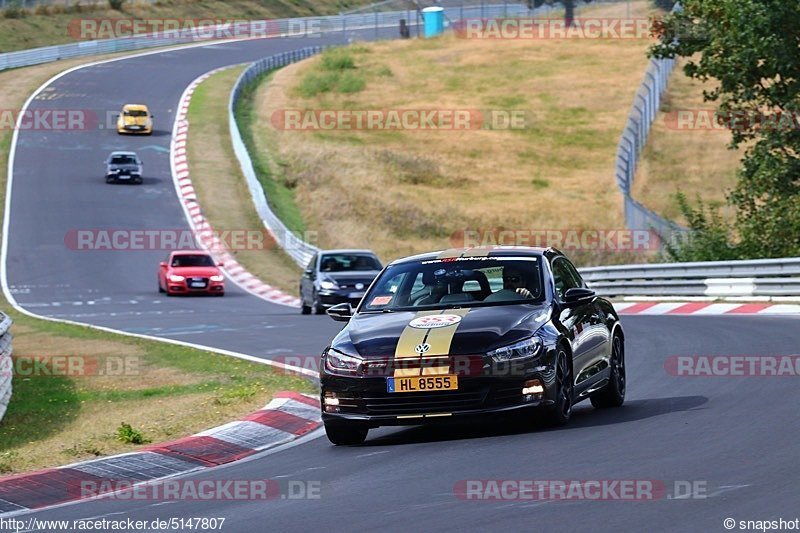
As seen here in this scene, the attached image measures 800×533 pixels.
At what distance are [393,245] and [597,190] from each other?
12.1 metres

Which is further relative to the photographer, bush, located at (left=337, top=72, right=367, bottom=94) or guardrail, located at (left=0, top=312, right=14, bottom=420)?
bush, located at (left=337, top=72, right=367, bottom=94)

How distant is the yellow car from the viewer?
62.6m

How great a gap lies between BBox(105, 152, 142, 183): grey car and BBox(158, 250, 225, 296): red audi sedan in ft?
53.7

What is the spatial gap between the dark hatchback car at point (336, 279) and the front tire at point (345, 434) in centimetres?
1722

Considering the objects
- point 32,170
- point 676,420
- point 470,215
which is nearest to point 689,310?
point 676,420

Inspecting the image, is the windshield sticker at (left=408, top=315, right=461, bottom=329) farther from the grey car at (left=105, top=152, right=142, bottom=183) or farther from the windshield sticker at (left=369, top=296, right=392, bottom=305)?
the grey car at (left=105, top=152, right=142, bottom=183)

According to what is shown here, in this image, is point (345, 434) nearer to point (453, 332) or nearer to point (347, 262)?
point (453, 332)

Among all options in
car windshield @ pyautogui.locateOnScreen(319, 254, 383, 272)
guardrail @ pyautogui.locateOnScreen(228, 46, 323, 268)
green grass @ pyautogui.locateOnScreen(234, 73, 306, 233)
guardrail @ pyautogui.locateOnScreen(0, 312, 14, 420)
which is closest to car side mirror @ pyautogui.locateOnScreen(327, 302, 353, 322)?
guardrail @ pyautogui.locateOnScreen(0, 312, 14, 420)

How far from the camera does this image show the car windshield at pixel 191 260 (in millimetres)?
37719

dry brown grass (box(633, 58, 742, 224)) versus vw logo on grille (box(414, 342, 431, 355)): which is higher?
vw logo on grille (box(414, 342, 431, 355))

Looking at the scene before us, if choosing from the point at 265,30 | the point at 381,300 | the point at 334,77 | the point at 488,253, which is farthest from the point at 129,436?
the point at 265,30

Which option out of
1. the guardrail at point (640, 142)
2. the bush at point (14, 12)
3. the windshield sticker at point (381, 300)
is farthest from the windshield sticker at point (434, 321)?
the bush at point (14, 12)

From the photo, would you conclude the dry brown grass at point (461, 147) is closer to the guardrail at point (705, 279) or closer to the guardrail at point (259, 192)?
the guardrail at point (259, 192)

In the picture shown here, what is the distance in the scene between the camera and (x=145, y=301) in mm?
35625
